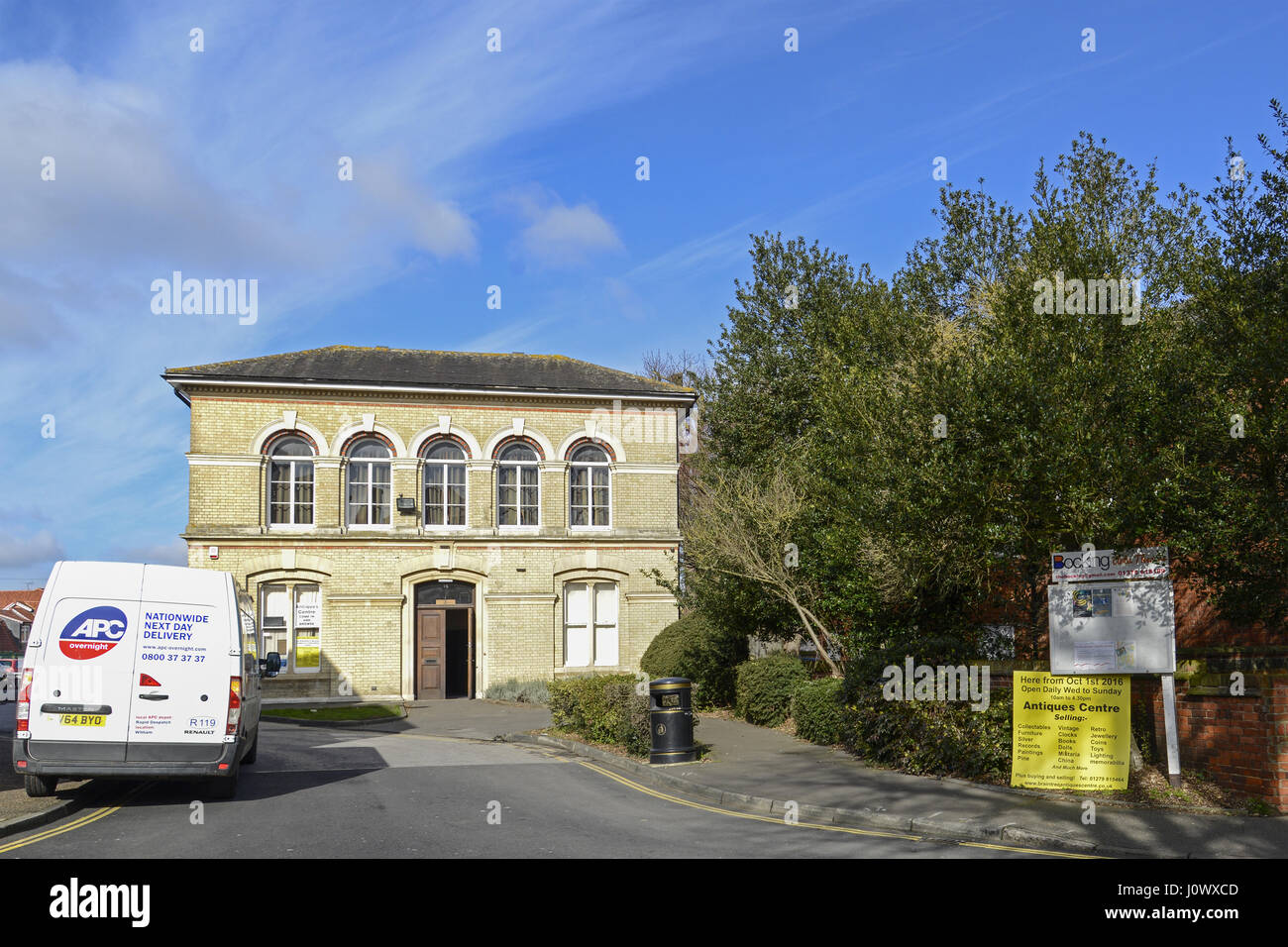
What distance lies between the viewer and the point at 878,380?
14.7 metres

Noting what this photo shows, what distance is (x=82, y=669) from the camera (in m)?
11.1

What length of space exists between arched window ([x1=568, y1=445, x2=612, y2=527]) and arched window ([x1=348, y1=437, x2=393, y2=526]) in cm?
518

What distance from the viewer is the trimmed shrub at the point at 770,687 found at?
19.3m

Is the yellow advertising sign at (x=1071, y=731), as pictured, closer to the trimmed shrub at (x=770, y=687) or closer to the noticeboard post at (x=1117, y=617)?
the noticeboard post at (x=1117, y=617)

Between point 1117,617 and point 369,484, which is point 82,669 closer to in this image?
point 1117,617

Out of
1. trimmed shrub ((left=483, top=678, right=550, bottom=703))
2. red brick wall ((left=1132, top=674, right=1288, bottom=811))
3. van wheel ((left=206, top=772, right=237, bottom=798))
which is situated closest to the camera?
red brick wall ((left=1132, top=674, right=1288, bottom=811))

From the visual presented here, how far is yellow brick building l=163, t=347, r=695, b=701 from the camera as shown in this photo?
28375 mm

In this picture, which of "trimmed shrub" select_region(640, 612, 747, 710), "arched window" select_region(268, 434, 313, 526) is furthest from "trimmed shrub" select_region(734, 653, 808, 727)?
"arched window" select_region(268, 434, 313, 526)

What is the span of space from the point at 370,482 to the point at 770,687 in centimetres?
1459

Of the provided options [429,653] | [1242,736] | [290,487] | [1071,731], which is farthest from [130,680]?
[429,653]

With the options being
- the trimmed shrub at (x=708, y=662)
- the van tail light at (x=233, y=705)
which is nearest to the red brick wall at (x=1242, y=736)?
the van tail light at (x=233, y=705)

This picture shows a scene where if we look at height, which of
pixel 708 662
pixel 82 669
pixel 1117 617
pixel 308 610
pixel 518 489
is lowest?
pixel 708 662

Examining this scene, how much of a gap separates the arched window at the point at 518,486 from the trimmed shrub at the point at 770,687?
11.8 m

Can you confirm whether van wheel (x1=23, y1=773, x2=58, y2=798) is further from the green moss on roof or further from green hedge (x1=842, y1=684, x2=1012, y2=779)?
the green moss on roof
